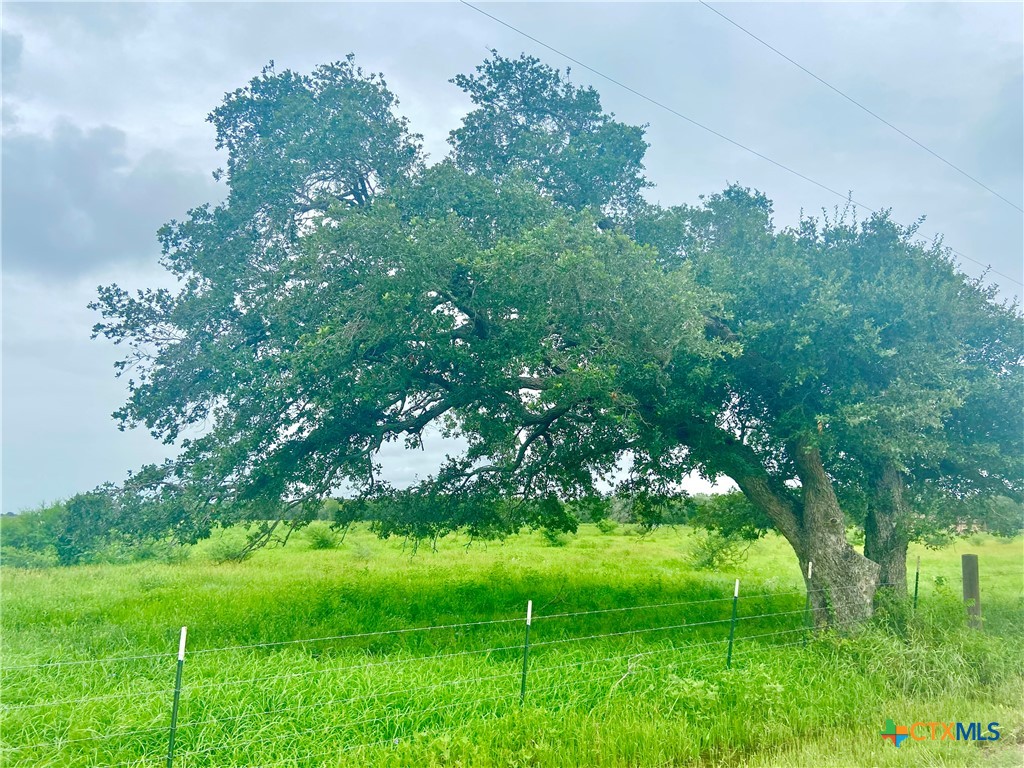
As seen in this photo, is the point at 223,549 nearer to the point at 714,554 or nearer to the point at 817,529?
the point at 714,554

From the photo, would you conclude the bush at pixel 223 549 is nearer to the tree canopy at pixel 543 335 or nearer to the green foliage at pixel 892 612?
the tree canopy at pixel 543 335

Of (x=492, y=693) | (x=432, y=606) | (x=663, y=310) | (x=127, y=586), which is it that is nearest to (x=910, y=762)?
(x=492, y=693)

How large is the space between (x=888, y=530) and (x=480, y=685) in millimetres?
11003

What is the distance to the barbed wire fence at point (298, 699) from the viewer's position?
627cm

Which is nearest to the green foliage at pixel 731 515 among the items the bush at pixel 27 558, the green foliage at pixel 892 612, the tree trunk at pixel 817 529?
the tree trunk at pixel 817 529

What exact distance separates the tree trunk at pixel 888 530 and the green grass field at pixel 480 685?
1829 mm

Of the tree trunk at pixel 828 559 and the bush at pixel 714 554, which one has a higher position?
the tree trunk at pixel 828 559

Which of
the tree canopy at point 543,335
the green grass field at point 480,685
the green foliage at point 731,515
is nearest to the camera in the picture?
the green grass field at point 480,685

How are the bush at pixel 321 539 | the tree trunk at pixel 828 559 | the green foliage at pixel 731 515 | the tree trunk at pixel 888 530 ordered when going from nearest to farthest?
1. the tree trunk at pixel 828 559
2. the tree trunk at pixel 888 530
3. the green foliage at pixel 731 515
4. the bush at pixel 321 539

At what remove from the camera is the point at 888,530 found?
1455 cm

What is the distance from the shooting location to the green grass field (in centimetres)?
654

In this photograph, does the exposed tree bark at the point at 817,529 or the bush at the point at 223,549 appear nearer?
the exposed tree bark at the point at 817,529

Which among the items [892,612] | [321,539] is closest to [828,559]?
[892,612]

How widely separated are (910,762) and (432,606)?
11.0 m
